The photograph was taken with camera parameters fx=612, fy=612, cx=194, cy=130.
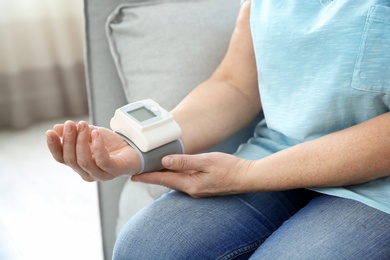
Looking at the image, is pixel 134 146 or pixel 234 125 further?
pixel 234 125

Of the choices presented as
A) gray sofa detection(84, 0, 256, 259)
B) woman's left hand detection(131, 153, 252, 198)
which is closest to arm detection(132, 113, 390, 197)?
woman's left hand detection(131, 153, 252, 198)

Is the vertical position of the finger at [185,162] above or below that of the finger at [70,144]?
below

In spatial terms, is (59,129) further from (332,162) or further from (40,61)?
(40,61)

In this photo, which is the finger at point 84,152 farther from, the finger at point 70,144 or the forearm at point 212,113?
the forearm at point 212,113

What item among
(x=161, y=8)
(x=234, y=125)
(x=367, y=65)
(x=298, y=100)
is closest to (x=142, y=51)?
(x=161, y=8)

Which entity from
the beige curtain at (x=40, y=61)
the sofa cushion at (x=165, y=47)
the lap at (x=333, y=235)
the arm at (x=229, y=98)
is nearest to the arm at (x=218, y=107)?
the arm at (x=229, y=98)

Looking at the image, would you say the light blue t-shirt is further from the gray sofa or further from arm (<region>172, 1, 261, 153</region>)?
the gray sofa

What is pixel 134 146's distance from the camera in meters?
0.98

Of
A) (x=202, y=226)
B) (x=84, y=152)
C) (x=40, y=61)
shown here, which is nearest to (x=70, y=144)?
(x=84, y=152)

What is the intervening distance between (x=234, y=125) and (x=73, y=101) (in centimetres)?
153

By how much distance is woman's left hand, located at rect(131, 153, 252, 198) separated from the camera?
38.5 inches

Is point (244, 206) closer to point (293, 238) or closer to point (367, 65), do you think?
point (293, 238)

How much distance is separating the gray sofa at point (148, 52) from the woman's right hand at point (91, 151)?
0.93 ft

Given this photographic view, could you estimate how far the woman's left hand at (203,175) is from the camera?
978 millimetres
